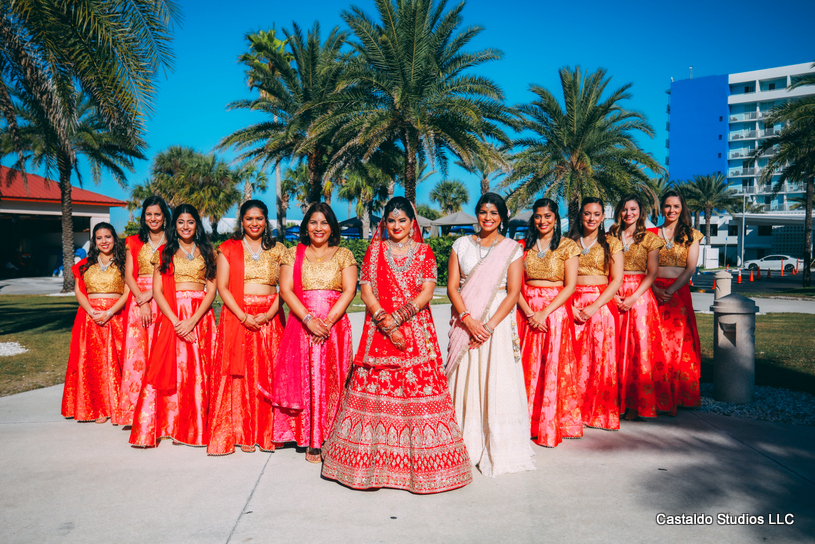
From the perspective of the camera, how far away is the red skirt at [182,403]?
449 centimetres

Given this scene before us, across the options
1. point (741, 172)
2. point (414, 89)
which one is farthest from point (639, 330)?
point (741, 172)

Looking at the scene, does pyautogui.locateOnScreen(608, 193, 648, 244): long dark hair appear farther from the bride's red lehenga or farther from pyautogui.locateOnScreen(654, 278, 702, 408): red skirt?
the bride's red lehenga

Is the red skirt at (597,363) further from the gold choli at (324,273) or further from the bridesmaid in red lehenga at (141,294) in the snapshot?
the bridesmaid in red lehenga at (141,294)

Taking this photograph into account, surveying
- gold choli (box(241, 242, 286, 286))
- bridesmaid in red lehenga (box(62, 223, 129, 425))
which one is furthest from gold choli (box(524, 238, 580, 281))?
bridesmaid in red lehenga (box(62, 223, 129, 425))

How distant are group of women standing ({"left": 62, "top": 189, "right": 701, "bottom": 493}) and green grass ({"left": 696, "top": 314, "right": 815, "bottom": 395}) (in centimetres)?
211

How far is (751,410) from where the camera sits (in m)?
5.45

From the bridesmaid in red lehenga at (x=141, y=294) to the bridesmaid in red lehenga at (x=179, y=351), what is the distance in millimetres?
322

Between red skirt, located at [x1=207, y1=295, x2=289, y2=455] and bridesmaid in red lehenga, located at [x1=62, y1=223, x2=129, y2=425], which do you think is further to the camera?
bridesmaid in red lehenga, located at [x1=62, y1=223, x2=129, y2=425]

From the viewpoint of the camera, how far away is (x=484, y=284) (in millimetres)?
4035

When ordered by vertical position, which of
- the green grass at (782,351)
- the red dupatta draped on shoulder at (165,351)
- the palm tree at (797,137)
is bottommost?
the green grass at (782,351)

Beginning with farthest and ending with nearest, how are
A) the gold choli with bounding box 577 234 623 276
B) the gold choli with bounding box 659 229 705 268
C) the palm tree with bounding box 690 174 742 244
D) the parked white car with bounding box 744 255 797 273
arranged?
1. the palm tree with bounding box 690 174 742 244
2. the parked white car with bounding box 744 255 797 273
3. the gold choli with bounding box 659 229 705 268
4. the gold choli with bounding box 577 234 623 276

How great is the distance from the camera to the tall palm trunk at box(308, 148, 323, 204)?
727 inches

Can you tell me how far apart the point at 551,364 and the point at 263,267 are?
2.57 meters

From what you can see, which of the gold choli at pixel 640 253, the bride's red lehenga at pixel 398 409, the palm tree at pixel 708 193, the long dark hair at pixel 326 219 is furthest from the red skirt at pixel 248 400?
the palm tree at pixel 708 193
